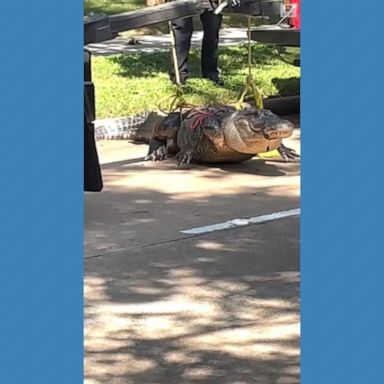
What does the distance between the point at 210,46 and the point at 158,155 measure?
2665 millimetres

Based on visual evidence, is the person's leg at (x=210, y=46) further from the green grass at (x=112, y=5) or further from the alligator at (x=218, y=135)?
the green grass at (x=112, y=5)

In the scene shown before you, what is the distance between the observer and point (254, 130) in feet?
22.5

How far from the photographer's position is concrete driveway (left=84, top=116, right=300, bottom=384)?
12.0ft

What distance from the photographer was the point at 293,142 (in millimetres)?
8078

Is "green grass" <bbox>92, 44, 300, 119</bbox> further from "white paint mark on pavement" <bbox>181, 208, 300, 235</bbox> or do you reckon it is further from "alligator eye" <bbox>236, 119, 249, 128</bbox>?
"white paint mark on pavement" <bbox>181, 208, 300, 235</bbox>

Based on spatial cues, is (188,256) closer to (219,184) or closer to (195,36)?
(219,184)

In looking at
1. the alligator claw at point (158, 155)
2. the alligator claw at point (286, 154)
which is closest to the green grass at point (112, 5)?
the alligator claw at point (158, 155)

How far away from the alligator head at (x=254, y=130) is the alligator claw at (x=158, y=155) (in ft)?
2.05

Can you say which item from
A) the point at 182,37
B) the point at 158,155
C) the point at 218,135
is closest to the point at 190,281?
the point at 218,135

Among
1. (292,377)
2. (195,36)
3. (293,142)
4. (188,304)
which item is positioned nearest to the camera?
(292,377)

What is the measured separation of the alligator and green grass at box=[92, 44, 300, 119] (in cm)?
141

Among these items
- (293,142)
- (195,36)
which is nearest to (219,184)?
(293,142)

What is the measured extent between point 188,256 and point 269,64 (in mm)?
6834

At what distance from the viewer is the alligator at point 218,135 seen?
687 centimetres
